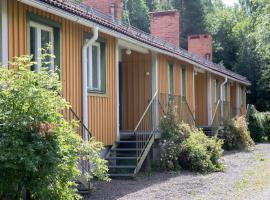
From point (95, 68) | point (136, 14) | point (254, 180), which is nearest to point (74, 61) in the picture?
point (95, 68)

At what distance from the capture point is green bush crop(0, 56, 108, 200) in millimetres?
7090

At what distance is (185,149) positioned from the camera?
14992mm

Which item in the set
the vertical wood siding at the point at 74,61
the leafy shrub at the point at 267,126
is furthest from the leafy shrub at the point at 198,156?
the leafy shrub at the point at 267,126

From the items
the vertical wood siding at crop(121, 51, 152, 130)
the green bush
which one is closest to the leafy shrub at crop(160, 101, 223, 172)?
the vertical wood siding at crop(121, 51, 152, 130)

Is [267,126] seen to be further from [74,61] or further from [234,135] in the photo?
[74,61]

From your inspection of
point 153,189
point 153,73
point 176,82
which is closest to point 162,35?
point 176,82

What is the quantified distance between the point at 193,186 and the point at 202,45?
22960mm

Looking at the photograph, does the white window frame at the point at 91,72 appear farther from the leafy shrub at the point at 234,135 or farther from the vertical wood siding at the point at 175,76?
the leafy shrub at the point at 234,135

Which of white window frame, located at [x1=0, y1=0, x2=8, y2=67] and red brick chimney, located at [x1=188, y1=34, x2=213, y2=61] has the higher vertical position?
red brick chimney, located at [x1=188, y1=34, x2=213, y2=61]

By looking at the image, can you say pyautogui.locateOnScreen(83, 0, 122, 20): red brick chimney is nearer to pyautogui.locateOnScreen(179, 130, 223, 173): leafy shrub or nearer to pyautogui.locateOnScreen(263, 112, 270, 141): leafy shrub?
pyautogui.locateOnScreen(179, 130, 223, 173): leafy shrub

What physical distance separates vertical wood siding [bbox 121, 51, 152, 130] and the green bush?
9.73 meters

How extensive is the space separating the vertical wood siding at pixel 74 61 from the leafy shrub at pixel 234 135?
9365 mm

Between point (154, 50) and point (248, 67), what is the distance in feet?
80.2

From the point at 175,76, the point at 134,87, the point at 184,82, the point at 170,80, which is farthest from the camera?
the point at 184,82
